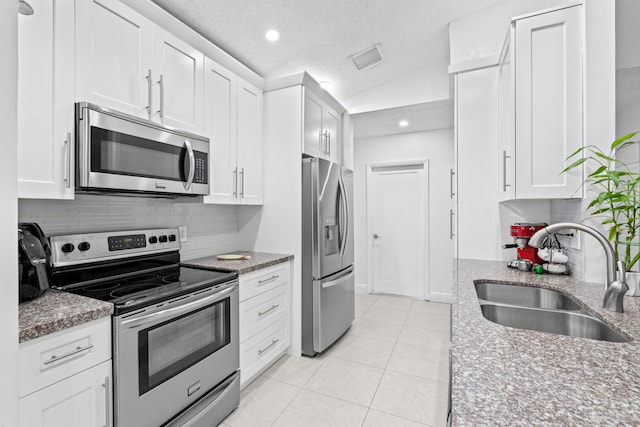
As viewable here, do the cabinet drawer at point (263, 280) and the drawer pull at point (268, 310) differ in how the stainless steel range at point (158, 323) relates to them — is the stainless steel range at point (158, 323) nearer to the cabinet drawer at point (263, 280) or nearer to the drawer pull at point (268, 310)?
the cabinet drawer at point (263, 280)

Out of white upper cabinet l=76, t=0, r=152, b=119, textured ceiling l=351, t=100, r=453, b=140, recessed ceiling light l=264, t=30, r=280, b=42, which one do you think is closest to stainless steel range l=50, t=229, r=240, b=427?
white upper cabinet l=76, t=0, r=152, b=119

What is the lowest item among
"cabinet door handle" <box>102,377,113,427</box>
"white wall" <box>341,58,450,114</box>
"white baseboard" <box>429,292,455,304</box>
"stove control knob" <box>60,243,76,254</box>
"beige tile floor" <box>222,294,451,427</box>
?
"beige tile floor" <box>222,294,451,427</box>

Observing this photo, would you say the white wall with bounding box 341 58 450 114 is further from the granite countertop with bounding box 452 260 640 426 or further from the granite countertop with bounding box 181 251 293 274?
the granite countertop with bounding box 452 260 640 426

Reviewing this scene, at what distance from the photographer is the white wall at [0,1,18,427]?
0.75 m

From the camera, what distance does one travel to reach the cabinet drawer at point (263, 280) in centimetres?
208

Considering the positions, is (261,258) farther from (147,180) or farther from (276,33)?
(276,33)

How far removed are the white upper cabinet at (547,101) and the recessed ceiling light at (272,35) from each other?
1.69 metres

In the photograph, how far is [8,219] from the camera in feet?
2.48

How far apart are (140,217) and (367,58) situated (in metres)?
2.58

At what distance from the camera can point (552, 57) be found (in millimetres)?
1778

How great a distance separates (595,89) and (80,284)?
2922 millimetres

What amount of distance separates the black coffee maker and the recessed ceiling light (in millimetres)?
2072

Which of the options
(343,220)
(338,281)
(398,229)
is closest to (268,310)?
(338,281)

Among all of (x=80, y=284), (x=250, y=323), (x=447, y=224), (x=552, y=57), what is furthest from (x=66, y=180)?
(x=447, y=224)
